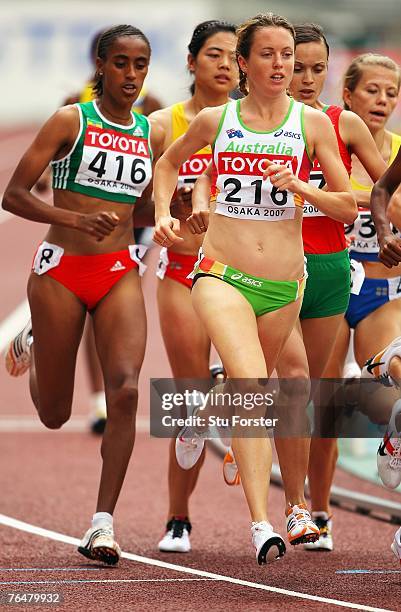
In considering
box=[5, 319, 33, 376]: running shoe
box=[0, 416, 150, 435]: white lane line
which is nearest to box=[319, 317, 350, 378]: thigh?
box=[5, 319, 33, 376]: running shoe

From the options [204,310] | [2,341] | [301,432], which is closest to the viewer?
[204,310]

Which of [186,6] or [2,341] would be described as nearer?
[2,341]

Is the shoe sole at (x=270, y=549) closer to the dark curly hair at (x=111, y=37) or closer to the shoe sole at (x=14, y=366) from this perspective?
the dark curly hair at (x=111, y=37)

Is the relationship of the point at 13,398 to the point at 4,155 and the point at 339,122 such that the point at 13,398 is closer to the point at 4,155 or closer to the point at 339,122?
the point at 339,122

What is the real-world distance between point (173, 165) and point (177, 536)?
225cm

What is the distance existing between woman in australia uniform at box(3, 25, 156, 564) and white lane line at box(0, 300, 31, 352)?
9691mm

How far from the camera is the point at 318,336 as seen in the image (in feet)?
26.1

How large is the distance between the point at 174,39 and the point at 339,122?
4376 cm

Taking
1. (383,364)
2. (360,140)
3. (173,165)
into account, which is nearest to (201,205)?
(173,165)

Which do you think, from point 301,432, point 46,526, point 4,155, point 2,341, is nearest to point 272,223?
point 301,432

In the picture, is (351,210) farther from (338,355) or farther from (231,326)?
(338,355)

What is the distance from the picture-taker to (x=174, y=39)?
166 ft

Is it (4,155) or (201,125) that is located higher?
(4,155)

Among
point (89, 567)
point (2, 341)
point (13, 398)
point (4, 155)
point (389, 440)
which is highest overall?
point (4, 155)
